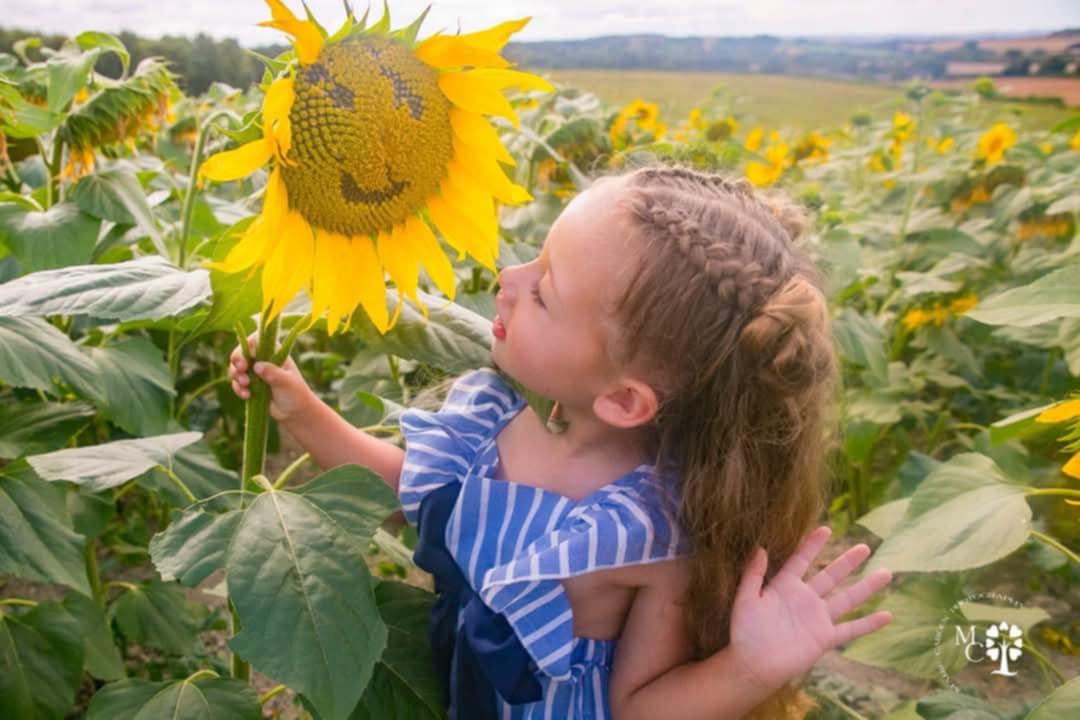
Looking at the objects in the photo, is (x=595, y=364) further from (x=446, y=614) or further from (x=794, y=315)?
(x=446, y=614)

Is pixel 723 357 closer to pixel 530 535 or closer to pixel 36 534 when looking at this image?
pixel 530 535

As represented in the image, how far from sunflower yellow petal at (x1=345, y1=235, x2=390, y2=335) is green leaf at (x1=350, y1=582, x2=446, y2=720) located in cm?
34

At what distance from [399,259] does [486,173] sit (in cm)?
13

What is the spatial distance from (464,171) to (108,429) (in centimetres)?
90

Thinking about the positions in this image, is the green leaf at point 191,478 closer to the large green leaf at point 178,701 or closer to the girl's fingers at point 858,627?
the large green leaf at point 178,701

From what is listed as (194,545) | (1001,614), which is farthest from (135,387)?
(1001,614)

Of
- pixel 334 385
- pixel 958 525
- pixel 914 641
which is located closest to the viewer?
pixel 958 525

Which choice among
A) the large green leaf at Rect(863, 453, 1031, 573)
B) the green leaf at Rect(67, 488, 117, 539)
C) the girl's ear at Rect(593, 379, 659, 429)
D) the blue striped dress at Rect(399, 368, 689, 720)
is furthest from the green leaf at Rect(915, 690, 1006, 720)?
the green leaf at Rect(67, 488, 117, 539)

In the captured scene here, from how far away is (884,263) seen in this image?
2.76 m

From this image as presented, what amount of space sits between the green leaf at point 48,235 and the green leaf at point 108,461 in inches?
13.4

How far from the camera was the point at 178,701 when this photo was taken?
1068 mm

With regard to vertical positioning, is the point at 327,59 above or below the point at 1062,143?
above

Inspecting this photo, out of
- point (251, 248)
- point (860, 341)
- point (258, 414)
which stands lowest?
point (860, 341)

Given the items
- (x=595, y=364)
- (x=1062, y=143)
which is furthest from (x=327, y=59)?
(x=1062, y=143)
